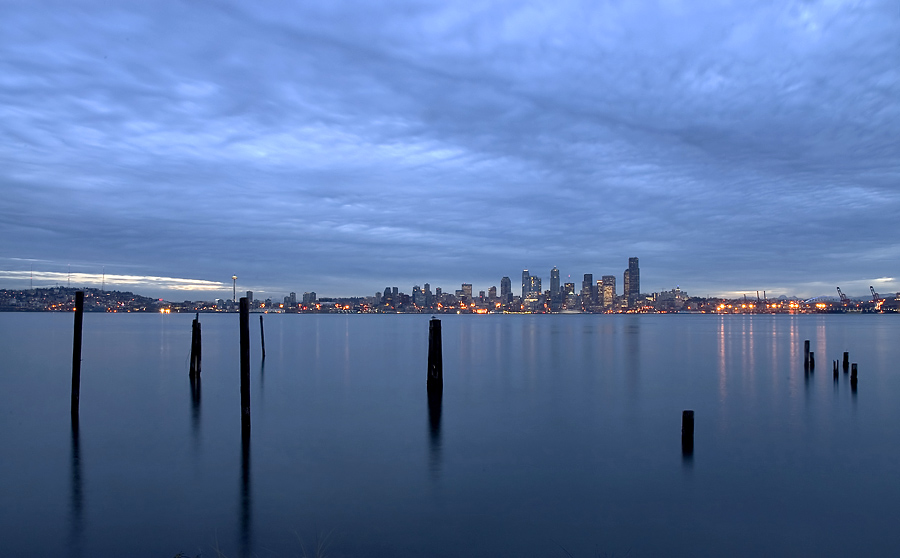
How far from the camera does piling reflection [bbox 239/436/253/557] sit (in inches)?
428

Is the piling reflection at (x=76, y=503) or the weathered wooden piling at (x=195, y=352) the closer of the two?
the piling reflection at (x=76, y=503)

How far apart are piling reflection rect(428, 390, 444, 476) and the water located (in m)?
0.12

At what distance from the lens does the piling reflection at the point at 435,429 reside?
53.3 ft

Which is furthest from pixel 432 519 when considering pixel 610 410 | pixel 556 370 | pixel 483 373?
pixel 556 370

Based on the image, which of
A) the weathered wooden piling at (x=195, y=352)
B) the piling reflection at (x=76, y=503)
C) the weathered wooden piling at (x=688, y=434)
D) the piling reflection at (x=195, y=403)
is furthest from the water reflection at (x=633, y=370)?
the weathered wooden piling at (x=195, y=352)

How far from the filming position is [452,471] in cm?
1550

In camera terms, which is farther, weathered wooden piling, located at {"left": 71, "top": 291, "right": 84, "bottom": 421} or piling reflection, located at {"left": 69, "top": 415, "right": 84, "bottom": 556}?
weathered wooden piling, located at {"left": 71, "top": 291, "right": 84, "bottom": 421}

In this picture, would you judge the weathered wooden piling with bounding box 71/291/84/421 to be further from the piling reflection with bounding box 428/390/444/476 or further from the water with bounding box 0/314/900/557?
the piling reflection with bounding box 428/390/444/476

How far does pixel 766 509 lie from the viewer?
12539 millimetres

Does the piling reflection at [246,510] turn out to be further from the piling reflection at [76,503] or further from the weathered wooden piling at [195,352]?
the weathered wooden piling at [195,352]

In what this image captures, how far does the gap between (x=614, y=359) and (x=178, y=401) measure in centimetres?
3293

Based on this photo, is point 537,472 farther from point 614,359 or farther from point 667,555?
point 614,359

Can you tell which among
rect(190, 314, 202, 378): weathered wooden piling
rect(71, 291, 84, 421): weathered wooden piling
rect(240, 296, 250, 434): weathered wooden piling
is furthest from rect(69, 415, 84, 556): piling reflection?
rect(190, 314, 202, 378): weathered wooden piling

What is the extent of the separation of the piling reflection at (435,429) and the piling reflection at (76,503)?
24.4ft
